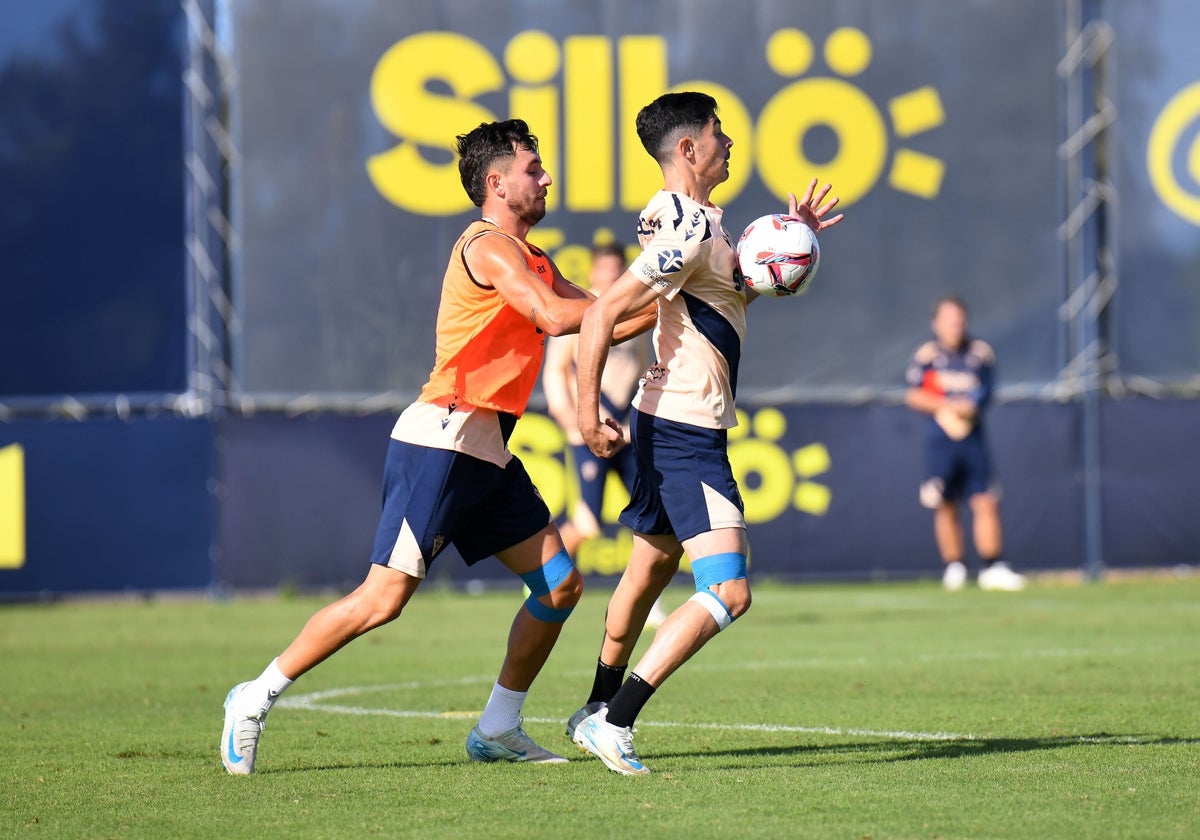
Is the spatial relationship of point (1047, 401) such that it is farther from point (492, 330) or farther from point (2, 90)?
point (492, 330)

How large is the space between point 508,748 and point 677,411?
1410mm

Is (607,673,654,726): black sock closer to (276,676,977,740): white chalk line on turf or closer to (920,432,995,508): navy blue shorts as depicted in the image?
(276,676,977,740): white chalk line on turf

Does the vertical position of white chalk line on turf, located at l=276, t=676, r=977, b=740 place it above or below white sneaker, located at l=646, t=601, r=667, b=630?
above

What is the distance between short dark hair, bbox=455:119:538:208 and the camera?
21.5ft

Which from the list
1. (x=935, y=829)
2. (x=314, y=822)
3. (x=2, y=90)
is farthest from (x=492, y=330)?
(x=2, y=90)

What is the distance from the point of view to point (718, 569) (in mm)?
6164

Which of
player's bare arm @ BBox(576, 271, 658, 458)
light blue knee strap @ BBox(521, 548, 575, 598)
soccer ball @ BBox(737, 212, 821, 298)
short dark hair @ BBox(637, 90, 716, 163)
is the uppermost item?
short dark hair @ BBox(637, 90, 716, 163)

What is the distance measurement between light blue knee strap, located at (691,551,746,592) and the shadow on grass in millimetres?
709

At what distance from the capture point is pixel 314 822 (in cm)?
534

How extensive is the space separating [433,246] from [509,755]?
973 cm

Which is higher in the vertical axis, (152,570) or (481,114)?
(481,114)

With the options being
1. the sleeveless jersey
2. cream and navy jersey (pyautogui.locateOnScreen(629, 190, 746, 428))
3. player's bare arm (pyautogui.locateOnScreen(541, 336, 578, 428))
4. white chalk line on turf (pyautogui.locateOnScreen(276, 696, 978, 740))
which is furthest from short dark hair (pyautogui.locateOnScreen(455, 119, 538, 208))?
player's bare arm (pyautogui.locateOnScreen(541, 336, 578, 428))

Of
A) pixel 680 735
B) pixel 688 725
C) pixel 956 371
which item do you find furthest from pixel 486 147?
pixel 956 371

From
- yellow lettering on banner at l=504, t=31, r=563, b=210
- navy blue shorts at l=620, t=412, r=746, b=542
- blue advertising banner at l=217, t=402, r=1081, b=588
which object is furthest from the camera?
yellow lettering on banner at l=504, t=31, r=563, b=210
